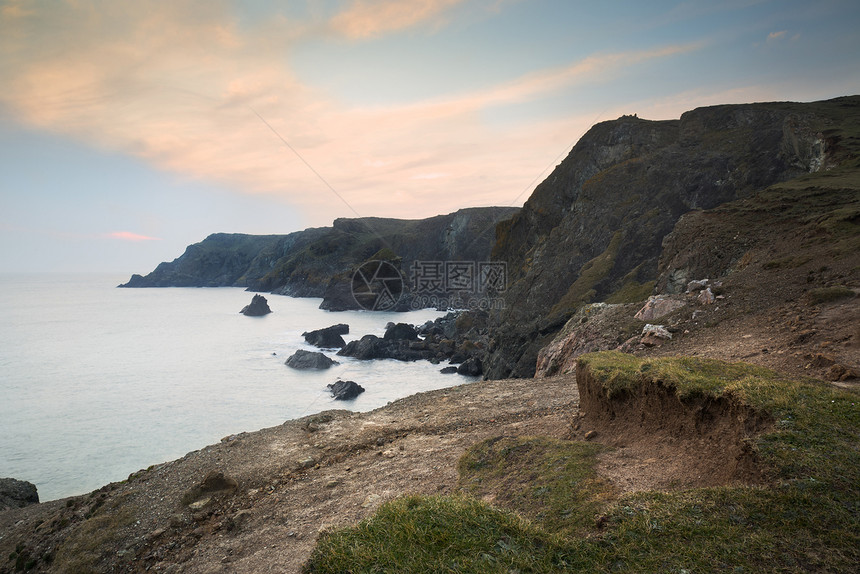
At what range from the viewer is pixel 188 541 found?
842cm

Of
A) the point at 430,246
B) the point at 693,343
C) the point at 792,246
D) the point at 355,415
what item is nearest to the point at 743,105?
the point at 792,246

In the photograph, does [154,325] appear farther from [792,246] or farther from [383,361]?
[792,246]

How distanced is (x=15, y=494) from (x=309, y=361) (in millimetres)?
26808

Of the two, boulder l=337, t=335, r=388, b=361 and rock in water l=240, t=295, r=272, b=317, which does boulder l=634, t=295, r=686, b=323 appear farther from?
rock in water l=240, t=295, r=272, b=317

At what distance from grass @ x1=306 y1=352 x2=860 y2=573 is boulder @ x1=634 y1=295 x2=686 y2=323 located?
12.8m

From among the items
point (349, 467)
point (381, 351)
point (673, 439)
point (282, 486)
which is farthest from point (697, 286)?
point (381, 351)

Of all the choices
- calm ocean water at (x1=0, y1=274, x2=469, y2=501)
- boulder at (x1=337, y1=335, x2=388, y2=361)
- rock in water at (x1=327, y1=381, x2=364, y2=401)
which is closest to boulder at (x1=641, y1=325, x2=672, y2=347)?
calm ocean water at (x1=0, y1=274, x2=469, y2=501)

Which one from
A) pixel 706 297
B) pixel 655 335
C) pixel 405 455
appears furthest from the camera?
pixel 706 297

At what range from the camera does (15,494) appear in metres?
16.5

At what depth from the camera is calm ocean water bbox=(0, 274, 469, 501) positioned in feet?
84.0

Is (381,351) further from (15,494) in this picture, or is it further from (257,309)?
(257,309)

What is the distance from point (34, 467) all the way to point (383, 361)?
94.8ft

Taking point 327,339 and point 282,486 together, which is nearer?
point 282,486

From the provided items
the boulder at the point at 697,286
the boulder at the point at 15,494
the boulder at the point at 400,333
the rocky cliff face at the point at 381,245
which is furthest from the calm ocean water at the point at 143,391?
the rocky cliff face at the point at 381,245
